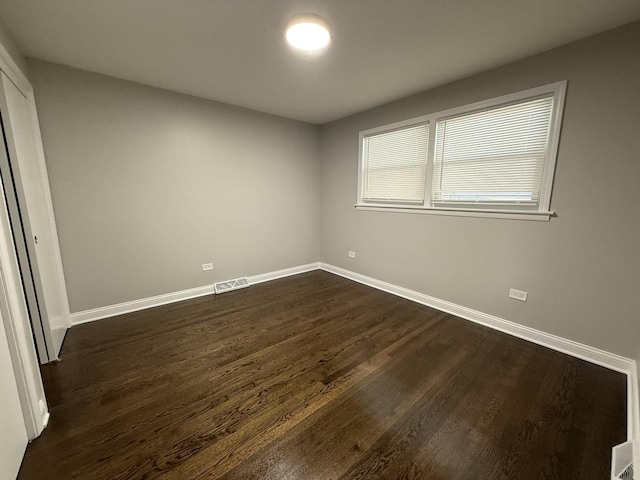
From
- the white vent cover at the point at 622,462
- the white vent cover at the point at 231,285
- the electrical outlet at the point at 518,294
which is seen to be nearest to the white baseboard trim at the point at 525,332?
the electrical outlet at the point at 518,294

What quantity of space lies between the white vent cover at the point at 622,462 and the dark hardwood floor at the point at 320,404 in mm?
54

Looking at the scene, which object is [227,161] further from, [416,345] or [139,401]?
[416,345]

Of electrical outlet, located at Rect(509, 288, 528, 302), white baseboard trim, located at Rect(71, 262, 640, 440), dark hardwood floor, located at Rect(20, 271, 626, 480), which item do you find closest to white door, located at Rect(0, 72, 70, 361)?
dark hardwood floor, located at Rect(20, 271, 626, 480)

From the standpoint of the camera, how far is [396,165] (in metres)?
3.42

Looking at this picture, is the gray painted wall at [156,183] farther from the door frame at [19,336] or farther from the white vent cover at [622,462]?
the white vent cover at [622,462]

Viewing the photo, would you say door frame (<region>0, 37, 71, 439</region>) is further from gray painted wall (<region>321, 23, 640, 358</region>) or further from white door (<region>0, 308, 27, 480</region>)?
gray painted wall (<region>321, 23, 640, 358</region>)

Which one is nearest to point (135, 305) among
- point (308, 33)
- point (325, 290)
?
point (325, 290)

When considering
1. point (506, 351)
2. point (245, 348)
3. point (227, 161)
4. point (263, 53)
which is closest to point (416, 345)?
point (506, 351)

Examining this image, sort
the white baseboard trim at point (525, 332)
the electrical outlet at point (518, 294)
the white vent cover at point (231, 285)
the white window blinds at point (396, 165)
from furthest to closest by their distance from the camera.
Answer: the white vent cover at point (231, 285) < the white window blinds at point (396, 165) < the electrical outlet at point (518, 294) < the white baseboard trim at point (525, 332)

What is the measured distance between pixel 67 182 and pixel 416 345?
3680 mm

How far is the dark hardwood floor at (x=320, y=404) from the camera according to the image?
4.26ft

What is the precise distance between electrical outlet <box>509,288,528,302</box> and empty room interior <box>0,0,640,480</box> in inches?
2.0

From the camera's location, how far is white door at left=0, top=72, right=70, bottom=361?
5.89 feet

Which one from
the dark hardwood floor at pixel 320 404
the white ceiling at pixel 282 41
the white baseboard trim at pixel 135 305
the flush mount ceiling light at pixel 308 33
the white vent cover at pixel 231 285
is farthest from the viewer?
the white vent cover at pixel 231 285
